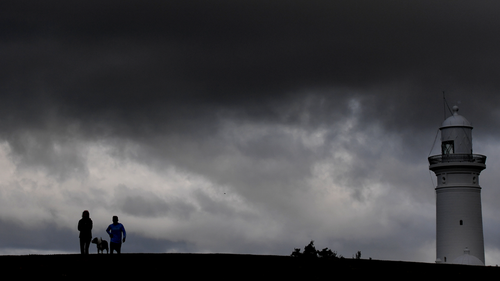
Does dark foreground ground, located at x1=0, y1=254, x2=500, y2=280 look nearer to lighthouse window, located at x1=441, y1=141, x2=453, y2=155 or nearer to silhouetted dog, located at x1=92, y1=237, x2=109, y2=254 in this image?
silhouetted dog, located at x1=92, y1=237, x2=109, y2=254

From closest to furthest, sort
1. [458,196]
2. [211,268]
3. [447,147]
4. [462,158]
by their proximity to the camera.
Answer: [211,268] < [458,196] < [462,158] < [447,147]

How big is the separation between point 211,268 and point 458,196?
121ft

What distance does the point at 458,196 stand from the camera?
63.8 m

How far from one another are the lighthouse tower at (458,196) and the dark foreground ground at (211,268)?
2660cm

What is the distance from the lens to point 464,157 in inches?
2586

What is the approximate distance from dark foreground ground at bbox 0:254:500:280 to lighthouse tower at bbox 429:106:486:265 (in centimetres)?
2660

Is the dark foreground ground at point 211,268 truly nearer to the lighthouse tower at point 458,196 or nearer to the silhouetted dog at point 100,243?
the silhouetted dog at point 100,243

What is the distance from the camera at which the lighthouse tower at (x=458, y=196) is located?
62.6 meters

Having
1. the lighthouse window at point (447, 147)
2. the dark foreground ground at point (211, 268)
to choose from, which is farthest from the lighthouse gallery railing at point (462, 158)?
the dark foreground ground at point (211, 268)

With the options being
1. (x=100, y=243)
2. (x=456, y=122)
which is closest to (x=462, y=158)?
(x=456, y=122)

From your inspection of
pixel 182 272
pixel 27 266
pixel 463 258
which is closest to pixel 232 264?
pixel 182 272

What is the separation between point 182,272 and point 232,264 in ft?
10.5

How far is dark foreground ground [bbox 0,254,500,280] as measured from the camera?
29.7 m

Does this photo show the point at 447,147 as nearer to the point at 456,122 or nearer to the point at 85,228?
the point at 456,122
